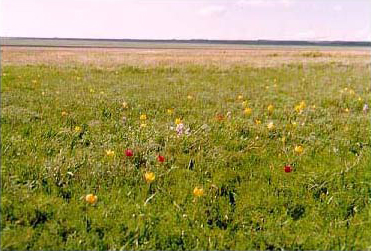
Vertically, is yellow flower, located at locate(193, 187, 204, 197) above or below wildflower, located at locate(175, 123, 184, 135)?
below

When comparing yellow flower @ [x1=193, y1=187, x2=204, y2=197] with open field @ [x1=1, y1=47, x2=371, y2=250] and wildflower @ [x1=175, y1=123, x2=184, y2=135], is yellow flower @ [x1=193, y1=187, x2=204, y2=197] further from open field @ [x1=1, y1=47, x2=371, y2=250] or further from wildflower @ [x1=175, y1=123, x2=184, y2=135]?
wildflower @ [x1=175, y1=123, x2=184, y2=135]

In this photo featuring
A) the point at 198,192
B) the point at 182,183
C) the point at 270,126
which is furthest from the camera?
the point at 270,126

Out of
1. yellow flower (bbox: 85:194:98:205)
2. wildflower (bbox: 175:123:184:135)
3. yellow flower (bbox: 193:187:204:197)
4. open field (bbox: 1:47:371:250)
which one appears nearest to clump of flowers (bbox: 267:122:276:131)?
open field (bbox: 1:47:371:250)

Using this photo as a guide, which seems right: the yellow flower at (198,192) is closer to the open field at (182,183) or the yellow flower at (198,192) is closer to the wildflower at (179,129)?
the open field at (182,183)

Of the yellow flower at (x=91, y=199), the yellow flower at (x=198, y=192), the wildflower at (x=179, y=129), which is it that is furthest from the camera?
the wildflower at (x=179, y=129)

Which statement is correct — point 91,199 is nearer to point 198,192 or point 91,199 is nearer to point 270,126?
point 198,192

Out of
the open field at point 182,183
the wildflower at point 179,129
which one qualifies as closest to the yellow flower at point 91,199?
the open field at point 182,183

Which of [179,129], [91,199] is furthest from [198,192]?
[179,129]

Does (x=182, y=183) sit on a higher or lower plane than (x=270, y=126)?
lower

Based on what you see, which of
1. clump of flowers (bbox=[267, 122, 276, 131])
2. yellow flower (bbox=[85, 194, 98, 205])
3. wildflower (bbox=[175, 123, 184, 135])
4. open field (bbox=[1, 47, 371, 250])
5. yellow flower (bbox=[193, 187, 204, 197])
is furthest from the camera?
clump of flowers (bbox=[267, 122, 276, 131])

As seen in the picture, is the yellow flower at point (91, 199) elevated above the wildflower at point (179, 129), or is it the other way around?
the wildflower at point (179, 129)

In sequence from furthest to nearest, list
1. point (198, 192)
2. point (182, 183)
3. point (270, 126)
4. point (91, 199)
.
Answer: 1. point (270, 126)
2. point (182, 183)
3. point (198, 192)
4. point (91, 199)

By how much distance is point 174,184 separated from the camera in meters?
3.65

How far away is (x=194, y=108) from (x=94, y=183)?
172 inches
